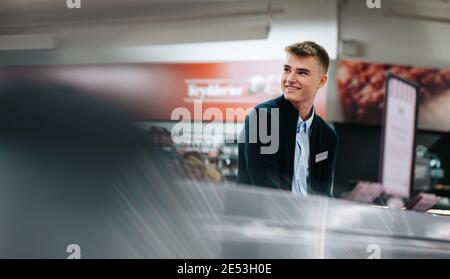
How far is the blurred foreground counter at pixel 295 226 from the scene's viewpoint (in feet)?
5.25

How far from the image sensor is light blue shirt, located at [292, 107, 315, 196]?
1.60m

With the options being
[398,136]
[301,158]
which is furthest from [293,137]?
[398,136]

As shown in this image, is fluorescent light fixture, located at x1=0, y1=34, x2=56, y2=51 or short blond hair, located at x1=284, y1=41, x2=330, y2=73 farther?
fluorescent light fixture, located at x1=0, y1=34, x2=56, y2=51

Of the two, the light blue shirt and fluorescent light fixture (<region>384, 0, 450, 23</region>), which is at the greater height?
fluorescent light fixture (<region>384, 0, 450, 23</region>)

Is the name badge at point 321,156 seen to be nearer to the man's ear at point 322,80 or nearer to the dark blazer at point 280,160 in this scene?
the dark blazer at point 280,160

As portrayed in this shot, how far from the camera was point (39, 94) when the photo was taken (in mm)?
1710

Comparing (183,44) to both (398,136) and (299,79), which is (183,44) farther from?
(398,136)

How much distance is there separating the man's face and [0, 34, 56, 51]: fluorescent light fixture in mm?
752

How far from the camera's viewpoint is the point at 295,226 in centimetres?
160

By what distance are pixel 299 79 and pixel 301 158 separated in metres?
0.24

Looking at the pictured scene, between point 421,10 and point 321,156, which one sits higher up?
point 421,10

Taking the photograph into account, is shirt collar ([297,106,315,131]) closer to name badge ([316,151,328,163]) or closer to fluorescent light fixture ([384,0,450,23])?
name badge ([316,151,328,163])

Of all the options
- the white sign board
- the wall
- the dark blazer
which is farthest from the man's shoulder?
the white sign board

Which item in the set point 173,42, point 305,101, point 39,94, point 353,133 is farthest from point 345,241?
point 39,94
